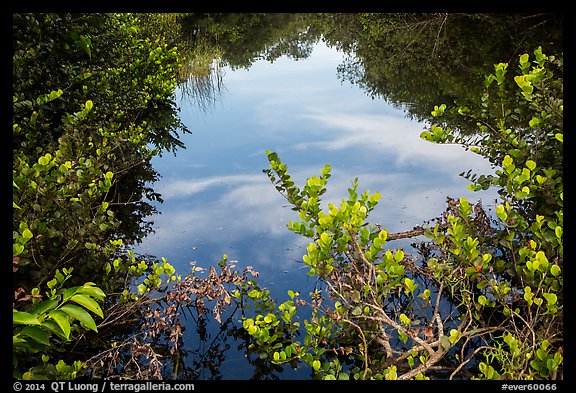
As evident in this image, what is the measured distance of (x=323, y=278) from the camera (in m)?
2.53

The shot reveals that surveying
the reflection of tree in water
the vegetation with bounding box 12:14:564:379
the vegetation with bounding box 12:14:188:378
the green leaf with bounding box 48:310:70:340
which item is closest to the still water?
the reflection of tree in water

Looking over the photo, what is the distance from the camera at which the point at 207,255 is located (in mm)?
3992

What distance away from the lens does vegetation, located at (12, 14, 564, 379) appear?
89.8 inches

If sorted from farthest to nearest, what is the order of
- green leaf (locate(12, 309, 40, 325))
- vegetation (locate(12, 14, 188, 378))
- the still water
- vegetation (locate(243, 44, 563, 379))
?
1. the still water
2. vegetation (locate(243, 44, 563, 379))
3. vegetation (locate(12, 14, 188, 378))
4. green leaf (locate(12, 309, 40, 325))

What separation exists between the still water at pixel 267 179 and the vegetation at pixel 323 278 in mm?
298

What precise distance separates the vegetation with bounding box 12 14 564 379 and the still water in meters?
0.30

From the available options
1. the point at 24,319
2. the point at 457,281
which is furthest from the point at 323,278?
the point at 24,319

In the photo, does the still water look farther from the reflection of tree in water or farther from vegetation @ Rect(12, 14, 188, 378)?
vegetation @ Rect(12, 14, 188, 378)

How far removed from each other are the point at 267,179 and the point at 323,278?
2.91 metres

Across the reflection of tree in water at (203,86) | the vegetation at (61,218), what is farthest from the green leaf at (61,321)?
the reflection of tree in water at (203,86)

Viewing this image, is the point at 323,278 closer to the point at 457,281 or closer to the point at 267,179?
the point at 457,281

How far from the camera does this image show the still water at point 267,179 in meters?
4.01

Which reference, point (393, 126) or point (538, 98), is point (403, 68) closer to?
point (393, 126)
